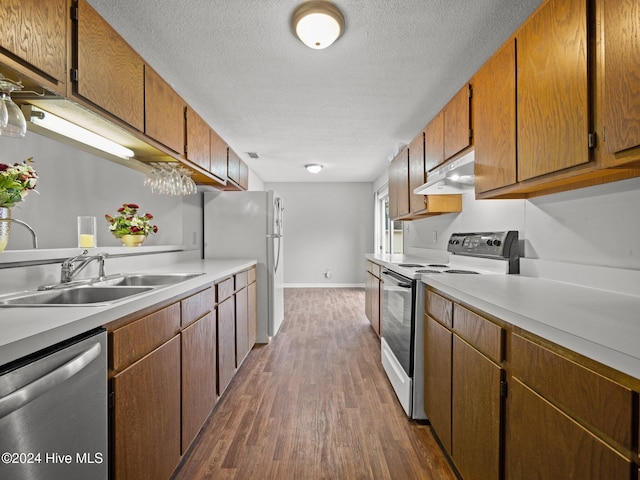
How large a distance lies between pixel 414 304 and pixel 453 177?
0.93 metres

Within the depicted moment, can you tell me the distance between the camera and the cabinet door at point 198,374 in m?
1.50

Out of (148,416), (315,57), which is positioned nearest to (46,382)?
(148,416)

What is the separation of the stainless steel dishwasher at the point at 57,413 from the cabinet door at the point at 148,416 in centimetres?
7

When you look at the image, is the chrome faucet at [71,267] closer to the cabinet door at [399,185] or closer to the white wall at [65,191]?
the white wall at [65,191]

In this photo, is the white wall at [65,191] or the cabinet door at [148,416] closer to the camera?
the cabinet door at [148,416]

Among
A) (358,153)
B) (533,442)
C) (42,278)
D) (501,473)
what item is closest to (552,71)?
(533,442)

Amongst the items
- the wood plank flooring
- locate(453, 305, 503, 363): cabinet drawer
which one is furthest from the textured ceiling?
the wood plank flooring

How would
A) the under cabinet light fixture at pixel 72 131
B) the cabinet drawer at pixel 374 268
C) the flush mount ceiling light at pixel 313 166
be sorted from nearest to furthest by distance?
1. the under cabinet light fixture at pixel 72 131
2. the cabinet drawer at pixel 374 268
3. the flush mount ceiling light at pixel 313 166

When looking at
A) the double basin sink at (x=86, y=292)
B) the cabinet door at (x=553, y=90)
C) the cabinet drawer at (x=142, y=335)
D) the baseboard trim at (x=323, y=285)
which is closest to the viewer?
the cabinet drawer at (x=142, y=335)

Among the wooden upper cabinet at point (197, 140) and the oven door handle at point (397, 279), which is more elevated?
the wooden upper cabinet at point (197, 140)

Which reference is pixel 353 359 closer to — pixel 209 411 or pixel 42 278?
pixel 209 411

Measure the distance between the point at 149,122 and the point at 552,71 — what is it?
1.92 meters

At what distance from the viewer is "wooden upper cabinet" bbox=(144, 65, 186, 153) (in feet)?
5.79

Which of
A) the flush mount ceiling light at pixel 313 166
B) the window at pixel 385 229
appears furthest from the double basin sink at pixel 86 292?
the window at pixel 385 229
